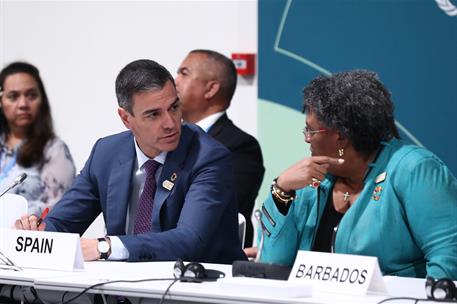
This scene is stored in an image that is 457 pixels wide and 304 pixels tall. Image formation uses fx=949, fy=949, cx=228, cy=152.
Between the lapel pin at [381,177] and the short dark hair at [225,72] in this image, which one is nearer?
the lapel pin at [381,177]

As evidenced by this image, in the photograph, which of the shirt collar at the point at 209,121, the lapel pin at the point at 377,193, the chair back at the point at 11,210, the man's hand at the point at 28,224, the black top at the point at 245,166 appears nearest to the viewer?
the lapel pin at the point at 377,193

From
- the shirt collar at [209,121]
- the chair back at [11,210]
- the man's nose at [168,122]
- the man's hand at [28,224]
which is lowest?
the chair back at [11,210]

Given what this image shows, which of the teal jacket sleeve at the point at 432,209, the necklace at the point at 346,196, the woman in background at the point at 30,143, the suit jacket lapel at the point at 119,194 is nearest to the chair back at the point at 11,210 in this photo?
the suit jacket lapel at the point at 119,194

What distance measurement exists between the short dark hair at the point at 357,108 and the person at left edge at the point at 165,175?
54 centimetres

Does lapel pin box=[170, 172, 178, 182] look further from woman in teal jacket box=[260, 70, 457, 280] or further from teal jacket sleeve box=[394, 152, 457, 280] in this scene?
teal jacket sleeve box=[394, 152, 457, 280]

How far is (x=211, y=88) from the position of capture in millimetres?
5773

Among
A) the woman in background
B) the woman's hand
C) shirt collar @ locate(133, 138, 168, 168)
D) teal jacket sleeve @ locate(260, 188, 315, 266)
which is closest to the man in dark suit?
the woman in background

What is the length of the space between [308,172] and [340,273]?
781mm

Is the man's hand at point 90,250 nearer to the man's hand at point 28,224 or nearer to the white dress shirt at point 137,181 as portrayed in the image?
the man's hand at point 28,224

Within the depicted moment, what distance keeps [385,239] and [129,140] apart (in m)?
1.24

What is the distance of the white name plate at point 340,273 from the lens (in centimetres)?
279

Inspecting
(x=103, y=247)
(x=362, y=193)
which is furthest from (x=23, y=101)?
(x=362, y=193)

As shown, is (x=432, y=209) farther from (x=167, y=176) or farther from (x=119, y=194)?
(x=119, y=194)

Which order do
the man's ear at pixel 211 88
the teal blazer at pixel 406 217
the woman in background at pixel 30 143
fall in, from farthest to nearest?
the woman in background at pixel 30 143
the man's ear at pixel 211 88
the teal blazer at pixel 406 217
